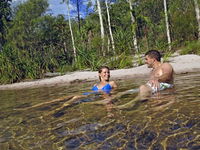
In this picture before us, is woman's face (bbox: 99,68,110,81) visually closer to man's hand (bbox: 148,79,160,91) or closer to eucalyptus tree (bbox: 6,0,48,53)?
man's hand (bbox: 148,79,160,91)

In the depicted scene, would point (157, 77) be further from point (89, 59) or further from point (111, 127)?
point (89, 59)

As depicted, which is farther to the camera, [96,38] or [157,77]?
[96,38]

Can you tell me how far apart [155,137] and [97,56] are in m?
11.3

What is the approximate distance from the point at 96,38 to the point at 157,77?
10.7 m

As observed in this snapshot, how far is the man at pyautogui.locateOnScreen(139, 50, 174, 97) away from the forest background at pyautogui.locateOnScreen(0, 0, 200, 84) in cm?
707

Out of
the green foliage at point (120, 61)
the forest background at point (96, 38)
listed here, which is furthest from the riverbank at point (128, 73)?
the forest background at point (96, 38)

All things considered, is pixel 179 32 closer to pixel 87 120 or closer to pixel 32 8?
pixel 87 120

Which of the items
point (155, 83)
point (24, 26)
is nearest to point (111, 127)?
point (155, 83)

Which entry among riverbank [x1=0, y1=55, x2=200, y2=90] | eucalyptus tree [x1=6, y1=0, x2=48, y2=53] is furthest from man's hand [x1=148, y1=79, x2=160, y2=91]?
eucalyptus tree [x1=6, y1=0, x2=48, y2=53]

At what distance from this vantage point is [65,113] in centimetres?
435

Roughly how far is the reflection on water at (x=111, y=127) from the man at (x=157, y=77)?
716 mm

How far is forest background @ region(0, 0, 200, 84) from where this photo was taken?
537 inches

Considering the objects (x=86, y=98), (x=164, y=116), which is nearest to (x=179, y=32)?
(x=86, y=98)

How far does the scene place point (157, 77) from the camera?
5648mm
